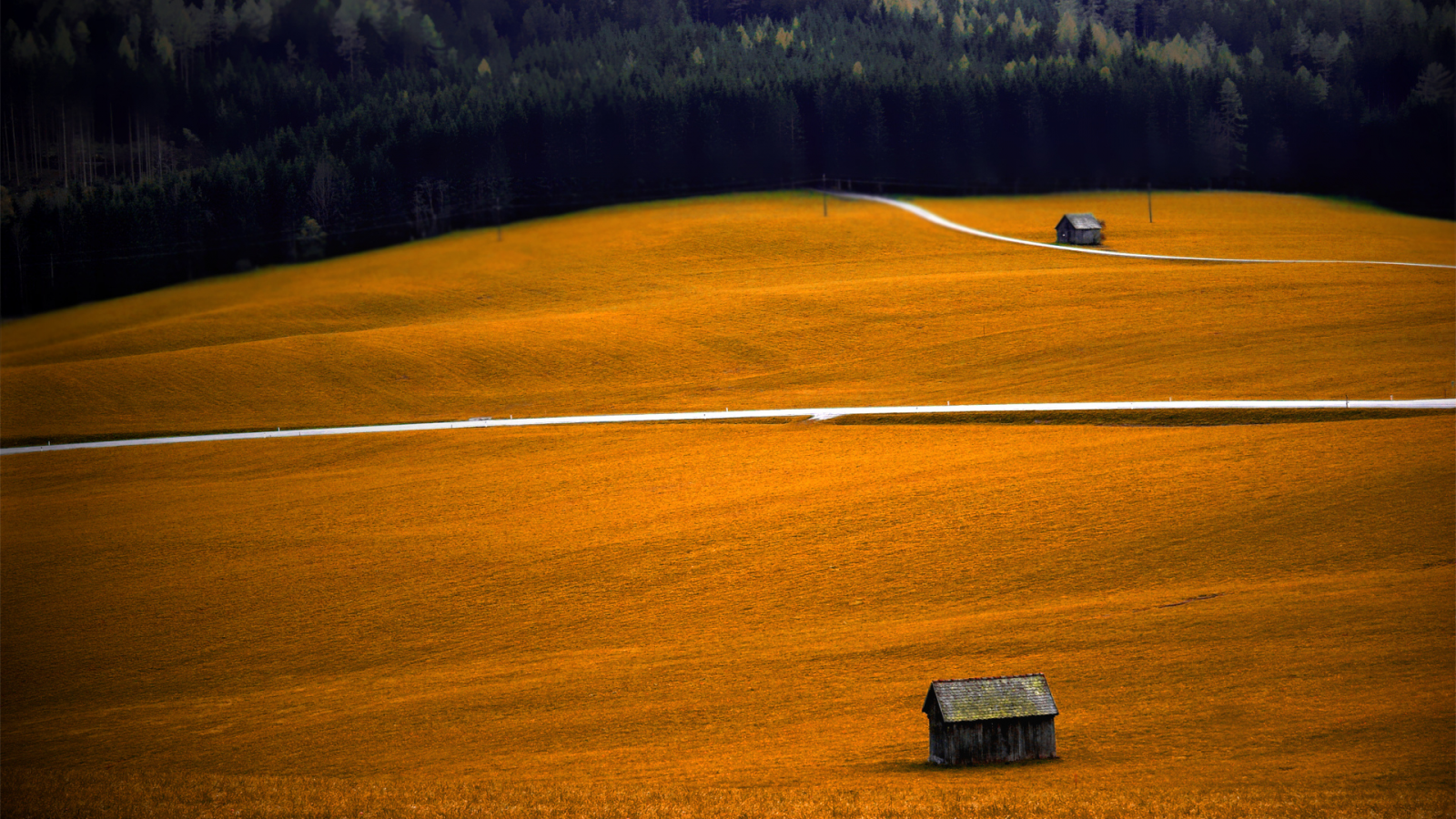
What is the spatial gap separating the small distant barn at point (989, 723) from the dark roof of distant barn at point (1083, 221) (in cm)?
6138

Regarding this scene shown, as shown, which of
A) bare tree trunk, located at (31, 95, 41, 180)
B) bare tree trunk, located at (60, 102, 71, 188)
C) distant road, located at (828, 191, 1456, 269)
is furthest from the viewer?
bare tree trunk, located at (31, 95, 41, 180)

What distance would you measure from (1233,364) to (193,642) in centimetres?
4133

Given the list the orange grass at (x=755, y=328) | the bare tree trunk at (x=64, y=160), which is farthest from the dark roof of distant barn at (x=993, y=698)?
the bare tree trunk at (x=64, y=160)

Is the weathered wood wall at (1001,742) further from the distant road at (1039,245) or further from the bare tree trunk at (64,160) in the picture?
the bare tree trunk at (64,160)

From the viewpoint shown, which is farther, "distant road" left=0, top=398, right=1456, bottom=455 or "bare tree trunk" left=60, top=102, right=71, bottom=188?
"bare tree trunk" left=60, top=102, right=71, bottom=188

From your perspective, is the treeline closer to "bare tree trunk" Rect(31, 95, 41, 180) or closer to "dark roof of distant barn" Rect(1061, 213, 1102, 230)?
"bare tree trunk" Rect(31, 95, 41, 180)

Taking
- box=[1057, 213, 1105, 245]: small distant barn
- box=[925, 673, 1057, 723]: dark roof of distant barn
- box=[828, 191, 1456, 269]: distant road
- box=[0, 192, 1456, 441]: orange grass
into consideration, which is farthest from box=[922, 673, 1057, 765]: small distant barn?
box=[1057, 213, 1105, 245]: small distant barn

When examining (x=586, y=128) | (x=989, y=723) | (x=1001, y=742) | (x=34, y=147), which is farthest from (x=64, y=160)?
(x=1001, y=742)

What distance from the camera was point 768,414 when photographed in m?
47.3

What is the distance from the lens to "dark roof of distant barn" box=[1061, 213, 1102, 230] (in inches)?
3019

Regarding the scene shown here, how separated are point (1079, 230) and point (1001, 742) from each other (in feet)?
203

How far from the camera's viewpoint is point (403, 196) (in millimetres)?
91625

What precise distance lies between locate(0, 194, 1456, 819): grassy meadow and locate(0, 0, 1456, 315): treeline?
2451 centimetres

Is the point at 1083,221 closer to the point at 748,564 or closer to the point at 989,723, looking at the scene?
the point at 748,564
